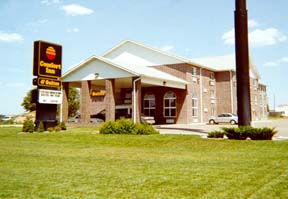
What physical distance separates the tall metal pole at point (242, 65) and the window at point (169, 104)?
17679 millimetres

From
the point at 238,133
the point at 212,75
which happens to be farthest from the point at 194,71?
the point at 238,133

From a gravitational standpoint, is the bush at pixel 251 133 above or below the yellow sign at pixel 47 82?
below

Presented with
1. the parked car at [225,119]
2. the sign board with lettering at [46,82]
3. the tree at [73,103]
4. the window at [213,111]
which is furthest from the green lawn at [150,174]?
the tree at [73,103]

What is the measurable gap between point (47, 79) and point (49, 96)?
1.21m

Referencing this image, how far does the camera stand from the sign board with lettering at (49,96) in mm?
23000

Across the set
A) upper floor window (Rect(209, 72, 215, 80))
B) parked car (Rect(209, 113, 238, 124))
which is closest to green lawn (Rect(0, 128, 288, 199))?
parked car (Rect(209, 113, 238, 124))

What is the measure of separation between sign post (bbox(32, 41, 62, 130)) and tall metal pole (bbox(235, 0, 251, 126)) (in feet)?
42.4

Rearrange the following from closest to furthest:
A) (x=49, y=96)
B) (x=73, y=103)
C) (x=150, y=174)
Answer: (x=150, y=174)
(x=49, y=96)
(x=73, y=103)

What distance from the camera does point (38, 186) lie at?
6367mm

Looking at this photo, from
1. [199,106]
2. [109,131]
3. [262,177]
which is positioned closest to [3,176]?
[262,177]

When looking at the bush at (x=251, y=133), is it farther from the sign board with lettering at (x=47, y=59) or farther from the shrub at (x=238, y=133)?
the sign board with lettering at (x=47, y=59)

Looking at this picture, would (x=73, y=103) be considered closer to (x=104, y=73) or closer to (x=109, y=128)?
(x=104, y=73)

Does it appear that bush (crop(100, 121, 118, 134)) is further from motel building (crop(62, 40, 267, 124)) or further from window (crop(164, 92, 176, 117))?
window (crop(164, 92, 176, 117))

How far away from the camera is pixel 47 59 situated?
23656 millimetres
